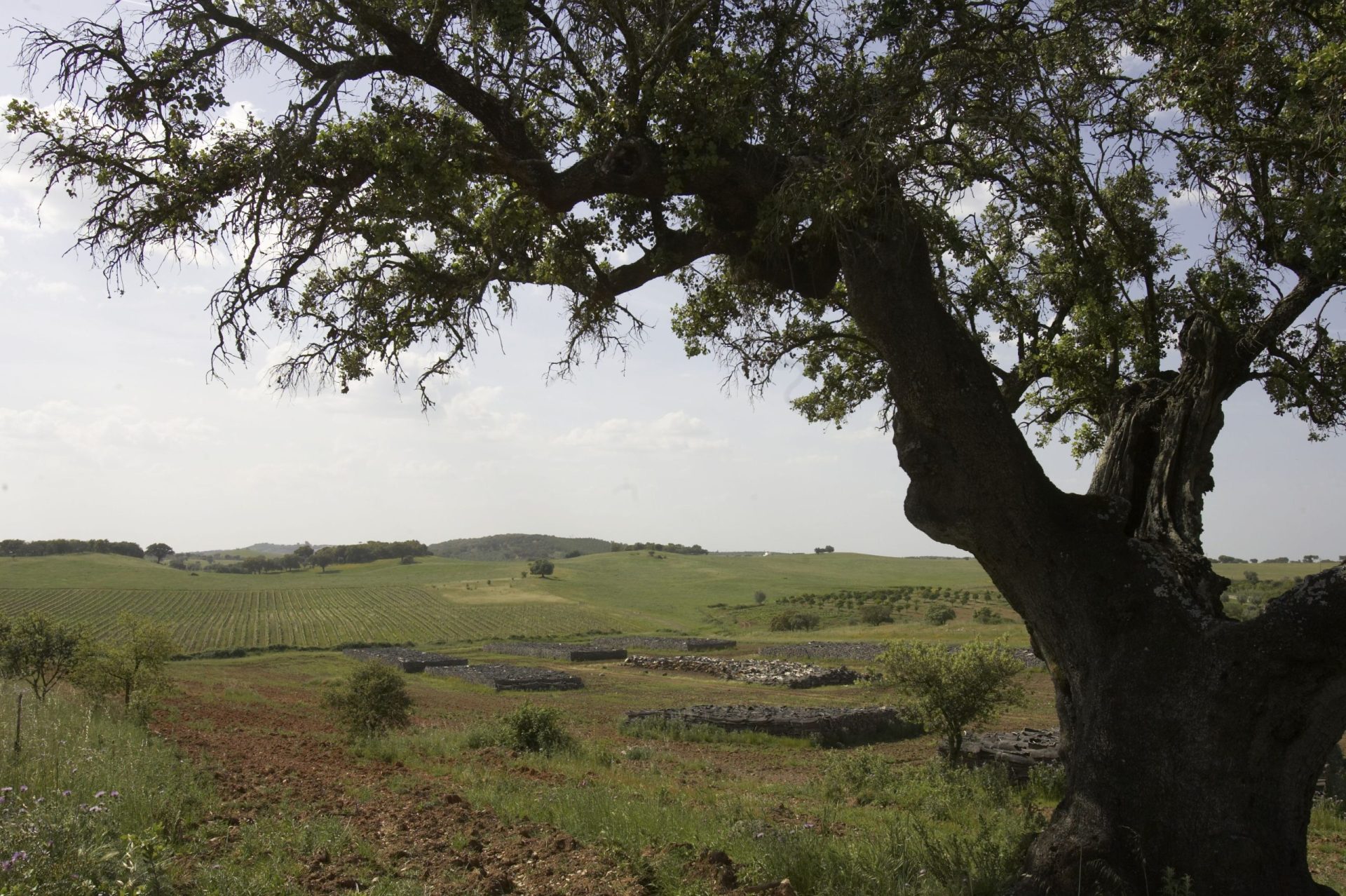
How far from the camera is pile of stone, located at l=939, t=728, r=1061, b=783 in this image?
13.9 metres

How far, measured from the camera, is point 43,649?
53.3 feet

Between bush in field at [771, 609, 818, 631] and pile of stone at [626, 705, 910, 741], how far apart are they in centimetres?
4516

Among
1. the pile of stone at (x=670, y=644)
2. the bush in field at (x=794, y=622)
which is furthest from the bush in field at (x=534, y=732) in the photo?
the bush in field at (x=794, y=622)

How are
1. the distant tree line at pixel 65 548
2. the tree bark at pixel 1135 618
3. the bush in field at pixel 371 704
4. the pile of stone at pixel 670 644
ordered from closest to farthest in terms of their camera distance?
the tree bark at pixel 1135 618 < the bush in field at pixel 371 704 < the pile of stone at pixel 670 644 < the distant tree line at pixel 65 548

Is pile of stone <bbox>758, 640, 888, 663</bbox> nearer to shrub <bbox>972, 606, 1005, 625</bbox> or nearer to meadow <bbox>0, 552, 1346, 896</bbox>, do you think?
shrub <bbox>972, 606, 1005, 625</bbox>

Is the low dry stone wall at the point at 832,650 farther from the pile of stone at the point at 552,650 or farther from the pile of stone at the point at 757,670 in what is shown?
the pile of stone at the point at 552,650

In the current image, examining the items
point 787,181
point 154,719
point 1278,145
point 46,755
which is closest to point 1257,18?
point 1278,145

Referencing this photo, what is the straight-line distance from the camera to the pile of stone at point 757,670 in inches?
1389

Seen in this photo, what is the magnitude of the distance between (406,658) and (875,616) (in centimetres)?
3758

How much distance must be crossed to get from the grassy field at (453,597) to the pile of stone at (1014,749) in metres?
29.2

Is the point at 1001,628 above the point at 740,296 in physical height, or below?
below

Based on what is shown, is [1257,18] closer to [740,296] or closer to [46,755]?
[740,296]

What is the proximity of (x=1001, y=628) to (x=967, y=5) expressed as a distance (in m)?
50.6

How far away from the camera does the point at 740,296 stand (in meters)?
10.2
